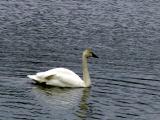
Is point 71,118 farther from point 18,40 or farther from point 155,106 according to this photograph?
point 18,40

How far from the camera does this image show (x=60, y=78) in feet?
70.8

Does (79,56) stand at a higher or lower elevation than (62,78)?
higher

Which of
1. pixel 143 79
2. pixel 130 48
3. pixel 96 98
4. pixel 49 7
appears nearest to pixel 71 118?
pixel 96 98

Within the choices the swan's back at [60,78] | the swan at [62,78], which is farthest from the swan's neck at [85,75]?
the swan's back at [60,78]

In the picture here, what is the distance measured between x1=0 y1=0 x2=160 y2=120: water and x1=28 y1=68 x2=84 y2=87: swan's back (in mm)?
234

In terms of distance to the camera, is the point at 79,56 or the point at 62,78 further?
the point at 79,56

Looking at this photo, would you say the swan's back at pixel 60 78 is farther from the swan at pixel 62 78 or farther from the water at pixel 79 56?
the water at pixel 79 56

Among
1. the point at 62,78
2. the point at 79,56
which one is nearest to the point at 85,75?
the point at 62,78

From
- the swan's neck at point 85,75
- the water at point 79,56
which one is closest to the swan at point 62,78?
the swan's neck at point 85,75

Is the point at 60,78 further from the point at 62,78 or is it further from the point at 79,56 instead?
the point at 79,56

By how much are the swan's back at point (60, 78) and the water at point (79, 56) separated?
23cm

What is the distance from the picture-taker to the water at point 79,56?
1847 cm

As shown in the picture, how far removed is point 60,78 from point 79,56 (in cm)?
Result: 325

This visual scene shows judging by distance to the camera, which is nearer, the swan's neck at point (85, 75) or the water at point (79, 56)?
the water at point (79, 56)
